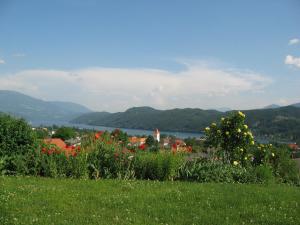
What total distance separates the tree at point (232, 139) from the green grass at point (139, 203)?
335 cm

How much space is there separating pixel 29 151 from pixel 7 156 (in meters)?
0.65

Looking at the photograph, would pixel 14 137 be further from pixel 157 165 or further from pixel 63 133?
pixel 63 133

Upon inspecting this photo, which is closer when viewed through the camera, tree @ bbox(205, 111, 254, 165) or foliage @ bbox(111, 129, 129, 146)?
foliage @ bbox(111, 129, 129, 146)

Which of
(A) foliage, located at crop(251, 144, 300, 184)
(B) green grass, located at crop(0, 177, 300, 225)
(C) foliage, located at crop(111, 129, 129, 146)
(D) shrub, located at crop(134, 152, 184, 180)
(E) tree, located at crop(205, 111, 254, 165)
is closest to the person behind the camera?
(B) green grass, located at crop(0, 177, 300, 225)

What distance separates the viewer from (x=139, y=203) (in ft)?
23.4

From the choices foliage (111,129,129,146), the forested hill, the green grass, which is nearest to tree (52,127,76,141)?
the forested hill

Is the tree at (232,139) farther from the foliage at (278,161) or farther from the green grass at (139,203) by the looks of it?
the green grass at (139,203)

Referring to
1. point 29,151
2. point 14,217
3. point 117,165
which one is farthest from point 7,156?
point 14,217

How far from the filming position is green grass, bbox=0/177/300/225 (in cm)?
612

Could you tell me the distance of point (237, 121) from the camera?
1304cm

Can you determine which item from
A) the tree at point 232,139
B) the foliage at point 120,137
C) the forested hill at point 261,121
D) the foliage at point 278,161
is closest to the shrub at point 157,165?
the foliage at point 120,137

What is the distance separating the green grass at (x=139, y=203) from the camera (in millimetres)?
6120

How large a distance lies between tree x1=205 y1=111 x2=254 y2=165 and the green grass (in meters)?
3.35

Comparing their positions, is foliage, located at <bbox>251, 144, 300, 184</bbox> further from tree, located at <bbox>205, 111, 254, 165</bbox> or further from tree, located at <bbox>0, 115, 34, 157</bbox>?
tree, located at <bbox>0, 115, 34, 157</bbox>
